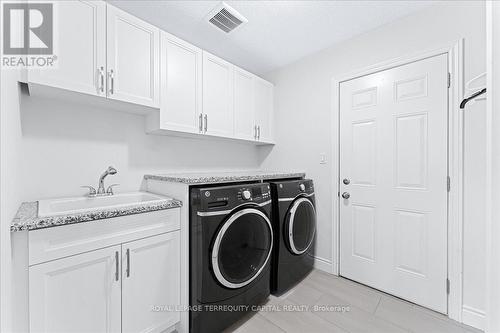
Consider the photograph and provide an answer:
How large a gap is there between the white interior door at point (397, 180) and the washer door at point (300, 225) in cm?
35

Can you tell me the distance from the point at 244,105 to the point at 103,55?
1.38 metres

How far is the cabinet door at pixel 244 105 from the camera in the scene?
2330 mm

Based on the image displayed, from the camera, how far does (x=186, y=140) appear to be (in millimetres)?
2283

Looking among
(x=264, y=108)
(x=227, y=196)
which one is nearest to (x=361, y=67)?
(x=264, y=108)

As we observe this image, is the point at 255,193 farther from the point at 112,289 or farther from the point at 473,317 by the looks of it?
the point at 473,317

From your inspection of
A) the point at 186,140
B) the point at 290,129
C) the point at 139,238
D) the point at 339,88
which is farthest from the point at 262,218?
the point at 339,88

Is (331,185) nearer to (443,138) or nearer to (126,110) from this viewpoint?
(443,138)

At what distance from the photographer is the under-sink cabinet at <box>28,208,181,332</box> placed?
946 mm

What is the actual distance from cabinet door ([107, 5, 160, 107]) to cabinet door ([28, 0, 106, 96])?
0.15 feet

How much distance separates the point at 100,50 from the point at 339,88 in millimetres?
2110

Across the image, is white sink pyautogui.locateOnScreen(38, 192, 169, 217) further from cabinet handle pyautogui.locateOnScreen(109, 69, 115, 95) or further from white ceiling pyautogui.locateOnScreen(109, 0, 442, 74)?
white ceiling pyautogui.locateOnScreen(109, 0, 442, 74)

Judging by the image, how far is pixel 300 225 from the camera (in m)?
2.05

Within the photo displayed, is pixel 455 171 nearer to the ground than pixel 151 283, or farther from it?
farther from it

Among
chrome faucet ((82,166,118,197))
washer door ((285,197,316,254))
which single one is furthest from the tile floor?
chrome faucet ((82,166,118,197))
